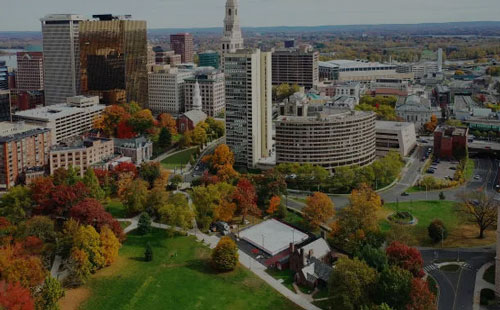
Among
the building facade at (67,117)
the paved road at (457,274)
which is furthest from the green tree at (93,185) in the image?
the paved road at (457,274)

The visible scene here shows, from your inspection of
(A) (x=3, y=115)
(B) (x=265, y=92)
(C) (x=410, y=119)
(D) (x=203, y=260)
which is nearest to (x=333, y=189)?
(B) (x=265, y=92)

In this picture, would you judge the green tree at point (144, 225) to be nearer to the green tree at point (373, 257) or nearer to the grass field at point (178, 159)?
the green tree at point (373, 257)

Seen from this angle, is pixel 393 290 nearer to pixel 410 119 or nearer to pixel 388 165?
pixel 388 165

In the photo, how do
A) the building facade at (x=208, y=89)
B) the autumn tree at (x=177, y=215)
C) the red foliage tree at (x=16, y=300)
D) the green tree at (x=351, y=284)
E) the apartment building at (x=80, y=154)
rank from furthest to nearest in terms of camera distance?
the building facade at (x=208, y=89) → the apartment building at (x=80, y=154) → the autumn tree at (x=177, y=215) → the green tree at (x=351, y=284) → the red foliage tree at (x=16, y=300)

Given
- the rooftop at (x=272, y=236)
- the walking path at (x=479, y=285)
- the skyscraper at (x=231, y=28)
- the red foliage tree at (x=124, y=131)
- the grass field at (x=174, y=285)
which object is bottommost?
the grass field at (x=174, y=285)

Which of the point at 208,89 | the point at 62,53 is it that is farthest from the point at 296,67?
the point at 62,53

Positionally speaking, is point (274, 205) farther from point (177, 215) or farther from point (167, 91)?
point (167, 91)

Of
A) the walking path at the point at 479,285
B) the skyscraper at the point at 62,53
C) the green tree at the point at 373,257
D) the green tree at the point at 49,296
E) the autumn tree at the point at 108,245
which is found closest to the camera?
the green tree at the point at 49,296

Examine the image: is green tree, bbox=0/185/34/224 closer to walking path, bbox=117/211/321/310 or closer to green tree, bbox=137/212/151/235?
walking path, bbox=117/211/321/310
